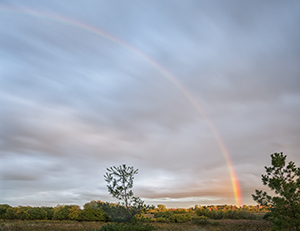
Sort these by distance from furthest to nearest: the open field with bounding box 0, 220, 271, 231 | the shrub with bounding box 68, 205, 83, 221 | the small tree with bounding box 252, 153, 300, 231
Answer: the shrub with bounding box 68, 205, 83, 221 < the open field with bounding box 0, 220, 271, 231 < the small tree with bounding box 252, 153, 300, 231

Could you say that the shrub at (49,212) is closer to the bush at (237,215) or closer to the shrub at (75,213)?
the shrub at (75,213)

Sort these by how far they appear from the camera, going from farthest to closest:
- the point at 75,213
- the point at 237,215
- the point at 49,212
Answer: the point at 237,215
the point at 49,212
the point at 75,213

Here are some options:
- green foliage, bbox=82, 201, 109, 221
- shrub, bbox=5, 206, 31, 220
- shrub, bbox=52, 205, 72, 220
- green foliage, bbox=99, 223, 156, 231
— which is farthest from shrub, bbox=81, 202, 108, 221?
green foliage, bbox=99, 223, 156, 231

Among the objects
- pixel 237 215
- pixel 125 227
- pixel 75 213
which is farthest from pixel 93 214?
pixel 237 215

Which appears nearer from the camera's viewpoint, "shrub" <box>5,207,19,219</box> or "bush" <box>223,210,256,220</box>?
"shrub" <box>5,207,19,219</box>

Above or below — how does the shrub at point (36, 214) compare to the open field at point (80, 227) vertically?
above

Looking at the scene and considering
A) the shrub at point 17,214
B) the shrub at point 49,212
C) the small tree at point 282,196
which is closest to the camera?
the small tree at point 282,196

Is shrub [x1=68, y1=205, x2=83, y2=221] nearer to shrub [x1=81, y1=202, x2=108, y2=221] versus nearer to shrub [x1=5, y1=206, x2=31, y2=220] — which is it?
shrub [x1=81, y1=202, x2=108, y2=221]

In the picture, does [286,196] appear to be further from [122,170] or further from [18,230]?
[18,230]

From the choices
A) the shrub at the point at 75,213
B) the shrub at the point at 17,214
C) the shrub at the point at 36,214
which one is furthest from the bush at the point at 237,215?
the shrub at the point at 17,214

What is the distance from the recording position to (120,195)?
20.3 metres

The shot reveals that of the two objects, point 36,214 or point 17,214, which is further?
point 36,214

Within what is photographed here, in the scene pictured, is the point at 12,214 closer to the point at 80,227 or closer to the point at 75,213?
the point at 75,213

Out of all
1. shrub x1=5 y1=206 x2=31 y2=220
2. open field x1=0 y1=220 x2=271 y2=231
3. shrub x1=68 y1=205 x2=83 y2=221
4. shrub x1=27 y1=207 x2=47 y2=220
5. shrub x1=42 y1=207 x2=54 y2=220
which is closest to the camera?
open field x1=0 y1=220 x2=271 y2=231
